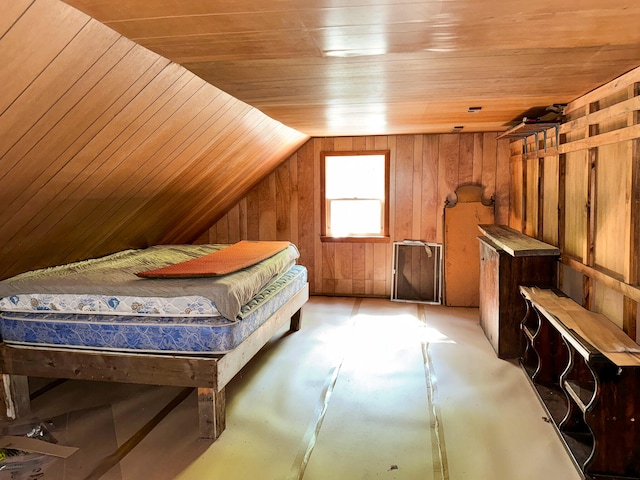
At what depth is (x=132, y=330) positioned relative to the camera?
2.55 m

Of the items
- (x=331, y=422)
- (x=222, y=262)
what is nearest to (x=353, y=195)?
(x=222, y=262)

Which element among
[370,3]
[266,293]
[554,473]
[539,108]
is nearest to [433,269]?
[539,108]

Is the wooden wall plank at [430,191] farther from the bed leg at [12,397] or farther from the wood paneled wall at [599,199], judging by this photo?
the bed leg at [12,397]

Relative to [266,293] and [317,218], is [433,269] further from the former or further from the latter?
[266,293]

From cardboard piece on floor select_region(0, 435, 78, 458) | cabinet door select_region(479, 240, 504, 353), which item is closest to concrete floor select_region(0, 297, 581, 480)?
cardboard piece on floor select_region(0, 435, 78, 458)

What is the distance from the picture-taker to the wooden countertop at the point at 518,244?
3164 mm

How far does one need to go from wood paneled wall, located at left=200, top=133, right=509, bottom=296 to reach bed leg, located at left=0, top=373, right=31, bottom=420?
10.9 feet

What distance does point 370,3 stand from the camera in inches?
58.0

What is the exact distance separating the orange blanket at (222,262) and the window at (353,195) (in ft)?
5.24

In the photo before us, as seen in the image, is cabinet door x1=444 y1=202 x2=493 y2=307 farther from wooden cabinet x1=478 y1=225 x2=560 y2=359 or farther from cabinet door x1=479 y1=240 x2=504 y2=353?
wooden cabinet x1=478 y1=225 x2=560 y2=359

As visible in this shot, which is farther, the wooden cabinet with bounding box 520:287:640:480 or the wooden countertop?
the wooden countertop

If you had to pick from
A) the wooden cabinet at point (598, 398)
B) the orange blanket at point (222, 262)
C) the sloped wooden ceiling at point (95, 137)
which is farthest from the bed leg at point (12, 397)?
the wooden cabinet at point (598, 398)

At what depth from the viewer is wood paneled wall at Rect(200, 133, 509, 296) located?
5.25 meters

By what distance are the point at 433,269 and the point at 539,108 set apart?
2.30m
